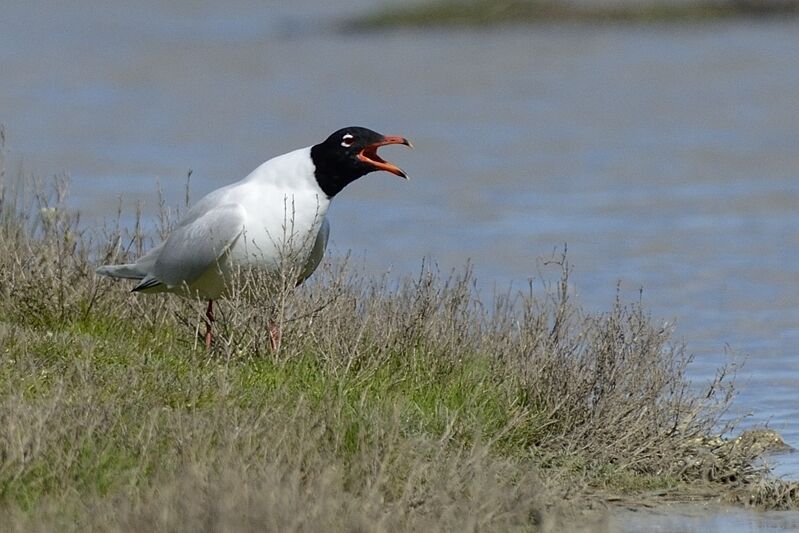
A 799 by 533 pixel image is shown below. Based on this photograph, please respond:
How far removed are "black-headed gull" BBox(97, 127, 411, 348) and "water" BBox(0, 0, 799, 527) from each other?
2.59m

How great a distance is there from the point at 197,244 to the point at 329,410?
216cm

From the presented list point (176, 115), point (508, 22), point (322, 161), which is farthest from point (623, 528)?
point (508, 22)

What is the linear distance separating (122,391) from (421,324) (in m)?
2.10

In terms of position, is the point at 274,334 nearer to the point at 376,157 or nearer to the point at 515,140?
the point at 376,157

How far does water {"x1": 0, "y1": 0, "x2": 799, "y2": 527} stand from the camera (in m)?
15.4

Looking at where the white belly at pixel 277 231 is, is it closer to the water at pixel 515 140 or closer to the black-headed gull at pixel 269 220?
the black-headed gull at pixel 269 220

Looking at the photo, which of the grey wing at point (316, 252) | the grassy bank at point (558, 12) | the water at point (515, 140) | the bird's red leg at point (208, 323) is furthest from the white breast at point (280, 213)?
the grassy bank at point (558, 12)

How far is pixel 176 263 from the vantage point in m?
9.31

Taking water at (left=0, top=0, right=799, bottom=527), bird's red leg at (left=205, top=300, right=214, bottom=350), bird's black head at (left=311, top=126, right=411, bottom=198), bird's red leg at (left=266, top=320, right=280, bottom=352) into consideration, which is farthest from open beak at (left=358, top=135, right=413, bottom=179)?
water at (left=0, top=0, right=799, bottom=527)

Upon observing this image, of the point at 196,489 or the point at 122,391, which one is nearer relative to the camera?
the point at 196,489

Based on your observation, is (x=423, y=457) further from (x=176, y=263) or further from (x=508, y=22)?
(x=508, y=22)

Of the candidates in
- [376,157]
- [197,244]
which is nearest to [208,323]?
[197,244]

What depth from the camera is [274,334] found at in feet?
29.3

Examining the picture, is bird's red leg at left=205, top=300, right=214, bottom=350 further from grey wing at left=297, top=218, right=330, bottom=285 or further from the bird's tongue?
the bird's tongue
